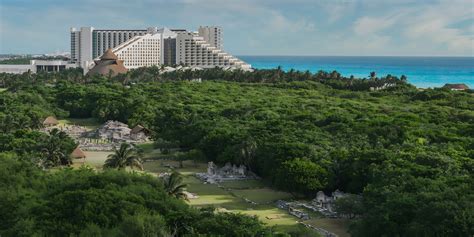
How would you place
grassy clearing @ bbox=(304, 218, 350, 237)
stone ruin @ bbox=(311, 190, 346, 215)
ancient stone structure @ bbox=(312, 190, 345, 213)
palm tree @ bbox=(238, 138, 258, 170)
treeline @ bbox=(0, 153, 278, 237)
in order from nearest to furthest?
treeline @ bbox=(0, 153, 278, 237) < grassy clearing @ bbox=(304, 218, 350, 237) < stone ruin @ bbox=(311, 190, 346, 215) < ancient stone structure @ bbox=(312, 190, 345, 213) < palm tree @ bbox=(238, 138, 258, 170)

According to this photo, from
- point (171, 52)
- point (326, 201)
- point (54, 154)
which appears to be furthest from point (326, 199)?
point (171, 52)

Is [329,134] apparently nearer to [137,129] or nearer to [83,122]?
[137,129]

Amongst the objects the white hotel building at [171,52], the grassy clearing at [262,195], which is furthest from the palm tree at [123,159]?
the white hotel building at [171,52]

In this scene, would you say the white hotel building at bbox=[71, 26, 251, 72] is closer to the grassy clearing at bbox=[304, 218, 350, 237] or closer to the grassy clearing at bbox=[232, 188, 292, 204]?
the grassy clearing at bbox=[232, 188, 292, 204]

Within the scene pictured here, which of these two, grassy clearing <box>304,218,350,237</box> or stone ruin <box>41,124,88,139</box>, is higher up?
stone ruin <box>41,124,88,139</box>

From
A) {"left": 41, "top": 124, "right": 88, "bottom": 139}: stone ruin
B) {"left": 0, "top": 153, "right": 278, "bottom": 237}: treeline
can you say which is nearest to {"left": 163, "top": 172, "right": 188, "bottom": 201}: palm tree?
{"left": 0, "top": 153, "right": 278, "bottom": 237}: treeline

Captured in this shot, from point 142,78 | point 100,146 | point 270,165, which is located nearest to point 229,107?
point 100,146

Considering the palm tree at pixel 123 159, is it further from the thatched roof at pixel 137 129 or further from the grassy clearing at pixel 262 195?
the thatched roof at pixel 137 129
